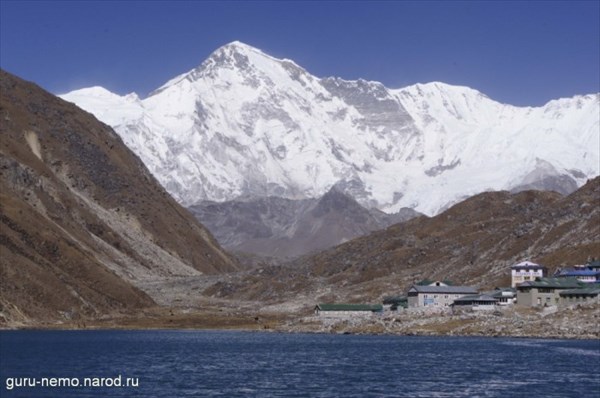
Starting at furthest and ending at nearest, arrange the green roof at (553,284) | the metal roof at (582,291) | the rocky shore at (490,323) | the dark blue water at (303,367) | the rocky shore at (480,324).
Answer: the green roof at (553,284) < the metal roof at (582,291) < the rocky shore at (480,324) < the rocky shore at (490,323) < the dark blue water at (303,367)

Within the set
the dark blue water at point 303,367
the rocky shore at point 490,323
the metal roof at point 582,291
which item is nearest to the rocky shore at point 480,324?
the rocky shore at point 490,323

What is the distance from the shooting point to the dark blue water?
290 feet

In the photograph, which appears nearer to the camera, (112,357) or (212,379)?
(212,379)

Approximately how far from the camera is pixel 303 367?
4341 inches

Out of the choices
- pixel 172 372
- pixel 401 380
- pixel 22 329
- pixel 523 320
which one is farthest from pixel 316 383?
pixel 22 329

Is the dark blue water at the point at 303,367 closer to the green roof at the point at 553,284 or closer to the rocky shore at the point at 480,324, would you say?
the rocky shore at the point at 480,324

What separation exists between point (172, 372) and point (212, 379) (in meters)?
7.48

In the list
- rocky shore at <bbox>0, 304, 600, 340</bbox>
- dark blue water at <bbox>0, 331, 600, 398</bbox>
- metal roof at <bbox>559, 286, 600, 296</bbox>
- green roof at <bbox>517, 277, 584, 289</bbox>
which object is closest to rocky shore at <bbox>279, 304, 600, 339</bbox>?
rocky shore at <bbox>0, 304, 600, 340</bbox>

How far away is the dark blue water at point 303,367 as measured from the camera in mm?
88250

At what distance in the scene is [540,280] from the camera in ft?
616

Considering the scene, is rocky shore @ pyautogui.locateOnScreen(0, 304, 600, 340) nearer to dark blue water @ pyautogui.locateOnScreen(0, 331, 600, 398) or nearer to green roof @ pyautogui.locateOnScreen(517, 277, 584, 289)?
green roof @ pyautogui.locateOnScreen(517, 277, 584, 289)

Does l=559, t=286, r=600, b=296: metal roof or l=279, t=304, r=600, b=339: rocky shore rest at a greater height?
l=559, t=286, r=600, b=296: metal roof

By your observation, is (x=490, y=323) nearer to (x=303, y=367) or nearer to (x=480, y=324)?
(x=480, y=324)

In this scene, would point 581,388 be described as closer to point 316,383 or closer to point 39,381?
point 316,383
